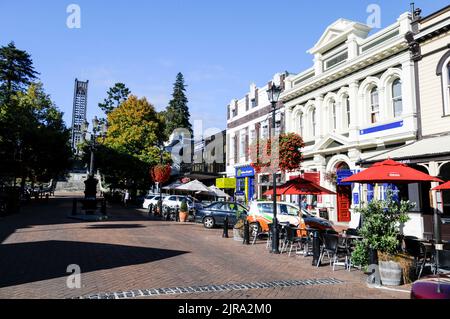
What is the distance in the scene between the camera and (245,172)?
3119cm

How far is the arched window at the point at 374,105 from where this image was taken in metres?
18.9

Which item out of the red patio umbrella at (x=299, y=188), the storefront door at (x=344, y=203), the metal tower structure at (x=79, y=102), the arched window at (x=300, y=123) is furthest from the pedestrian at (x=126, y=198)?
the metal tower structure at (x=79, y=102)

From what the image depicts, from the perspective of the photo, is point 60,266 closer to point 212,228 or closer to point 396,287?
point 396,287

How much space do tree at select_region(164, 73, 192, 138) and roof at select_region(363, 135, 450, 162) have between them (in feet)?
159

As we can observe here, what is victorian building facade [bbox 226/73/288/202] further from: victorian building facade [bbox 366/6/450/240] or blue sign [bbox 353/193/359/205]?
victorian building facade [bbox 366/6/450/240]

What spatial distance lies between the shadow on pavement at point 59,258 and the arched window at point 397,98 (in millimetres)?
13528

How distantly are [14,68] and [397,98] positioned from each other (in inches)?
1810

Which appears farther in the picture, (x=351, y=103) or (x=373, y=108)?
(x=351, y=103)

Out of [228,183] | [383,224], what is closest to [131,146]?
[228,183]

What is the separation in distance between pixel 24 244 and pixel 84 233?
314cm

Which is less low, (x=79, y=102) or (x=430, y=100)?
(x=79, y=102)

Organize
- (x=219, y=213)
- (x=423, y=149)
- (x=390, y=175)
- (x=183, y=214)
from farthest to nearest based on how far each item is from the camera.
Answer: (x=183, y=214) → (x=219, y=213) → (x=423, y=149) → (x=390, y=175)

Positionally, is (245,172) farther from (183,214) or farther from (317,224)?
(317,224)
